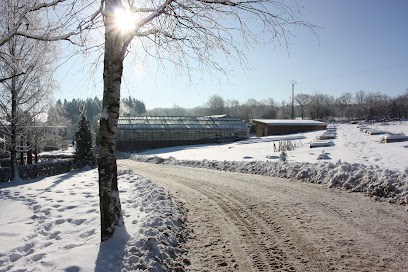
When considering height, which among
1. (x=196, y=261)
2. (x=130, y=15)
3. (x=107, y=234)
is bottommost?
(x=196, y=261)

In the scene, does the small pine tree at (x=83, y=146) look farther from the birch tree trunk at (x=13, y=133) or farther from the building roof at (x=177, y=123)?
the building roof at (x=177, y=123)

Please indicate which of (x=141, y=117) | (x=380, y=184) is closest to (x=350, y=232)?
(x=380, y=184)

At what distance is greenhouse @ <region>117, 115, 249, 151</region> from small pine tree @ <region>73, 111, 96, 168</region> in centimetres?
1760

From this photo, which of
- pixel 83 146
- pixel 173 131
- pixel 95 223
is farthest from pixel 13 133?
pixel 173 131

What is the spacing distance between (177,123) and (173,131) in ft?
6.91

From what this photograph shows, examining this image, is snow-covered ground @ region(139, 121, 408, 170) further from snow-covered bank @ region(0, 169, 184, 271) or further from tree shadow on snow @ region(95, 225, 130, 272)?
tree shadow on snow @ region(95, 225, 130, 272)

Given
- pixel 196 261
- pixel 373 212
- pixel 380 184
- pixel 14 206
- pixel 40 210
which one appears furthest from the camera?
pixel 380 184

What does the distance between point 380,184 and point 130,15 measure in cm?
805

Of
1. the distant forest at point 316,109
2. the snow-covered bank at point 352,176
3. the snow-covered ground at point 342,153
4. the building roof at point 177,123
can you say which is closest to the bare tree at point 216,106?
the distant forest at point 316,109

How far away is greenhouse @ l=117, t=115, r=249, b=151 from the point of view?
3894 cm

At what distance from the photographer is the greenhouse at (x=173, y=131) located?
38.9 meters

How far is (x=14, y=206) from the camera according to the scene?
693cm

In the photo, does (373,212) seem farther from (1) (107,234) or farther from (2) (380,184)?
(1) (107,234)

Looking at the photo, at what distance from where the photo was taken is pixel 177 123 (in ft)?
140
